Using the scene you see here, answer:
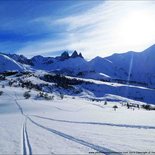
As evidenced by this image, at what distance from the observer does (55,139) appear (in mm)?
19547

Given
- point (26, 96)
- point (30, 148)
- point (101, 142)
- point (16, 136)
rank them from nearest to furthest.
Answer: point (30, 148) → point (101, 142) → point (16, 136) → point (26, 96)

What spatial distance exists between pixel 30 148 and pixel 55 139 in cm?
366

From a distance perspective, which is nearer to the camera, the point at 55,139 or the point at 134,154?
the point at 134,154

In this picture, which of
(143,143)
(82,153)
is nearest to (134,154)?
(82,153)

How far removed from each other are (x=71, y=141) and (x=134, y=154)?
5.09m

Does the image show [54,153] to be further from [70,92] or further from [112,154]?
[70,92]

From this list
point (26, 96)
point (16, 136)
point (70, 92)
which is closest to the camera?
point (16, 136)

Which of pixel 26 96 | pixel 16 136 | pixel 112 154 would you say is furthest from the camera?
pixel 26 96

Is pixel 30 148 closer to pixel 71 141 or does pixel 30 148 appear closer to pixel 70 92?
pixel 71 141

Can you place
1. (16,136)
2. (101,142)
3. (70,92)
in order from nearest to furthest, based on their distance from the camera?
1. (101,142)
2. (16,136)
3. (70,92)

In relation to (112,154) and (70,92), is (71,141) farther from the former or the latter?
(70,92)

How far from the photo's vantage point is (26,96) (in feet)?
328

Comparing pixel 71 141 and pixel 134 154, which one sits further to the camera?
pixel 71 141

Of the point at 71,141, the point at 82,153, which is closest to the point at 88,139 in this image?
the point at 71,141
